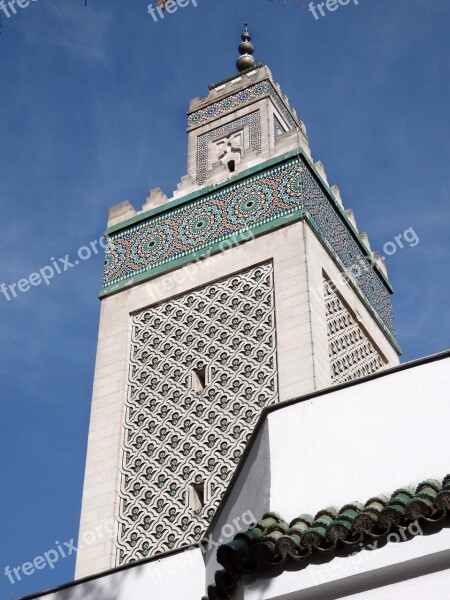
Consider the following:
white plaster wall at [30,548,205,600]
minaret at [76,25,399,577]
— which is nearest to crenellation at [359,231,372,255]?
minaret at [76,25,399,577]

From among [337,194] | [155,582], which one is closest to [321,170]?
[337,194]

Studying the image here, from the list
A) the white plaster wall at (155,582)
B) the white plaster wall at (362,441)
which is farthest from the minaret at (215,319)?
the white plaster wall at (362,441)

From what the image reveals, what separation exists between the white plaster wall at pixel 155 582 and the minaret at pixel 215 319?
7.49 feet

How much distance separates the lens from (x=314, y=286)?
7711 millimetres

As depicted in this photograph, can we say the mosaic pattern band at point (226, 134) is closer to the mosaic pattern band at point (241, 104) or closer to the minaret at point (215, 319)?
the minaret at point (215, 319)

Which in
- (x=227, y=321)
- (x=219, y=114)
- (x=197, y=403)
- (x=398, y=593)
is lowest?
(x=398, y=593)

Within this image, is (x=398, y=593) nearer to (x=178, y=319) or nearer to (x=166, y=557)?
(x=166, y=557)

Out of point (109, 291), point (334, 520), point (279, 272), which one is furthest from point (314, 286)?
point (334, 520)

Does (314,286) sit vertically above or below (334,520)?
above

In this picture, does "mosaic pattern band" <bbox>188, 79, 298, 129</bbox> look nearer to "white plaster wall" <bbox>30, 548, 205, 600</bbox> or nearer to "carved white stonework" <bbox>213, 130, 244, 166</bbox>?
"carved white stonework" <bbox>213, 130, 244, 166</bbox>

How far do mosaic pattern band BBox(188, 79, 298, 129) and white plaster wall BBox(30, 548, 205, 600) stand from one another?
18.3 ft

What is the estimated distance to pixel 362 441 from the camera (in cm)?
376

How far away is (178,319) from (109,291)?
771 millimetres

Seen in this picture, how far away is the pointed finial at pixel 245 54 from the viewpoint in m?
10.2
